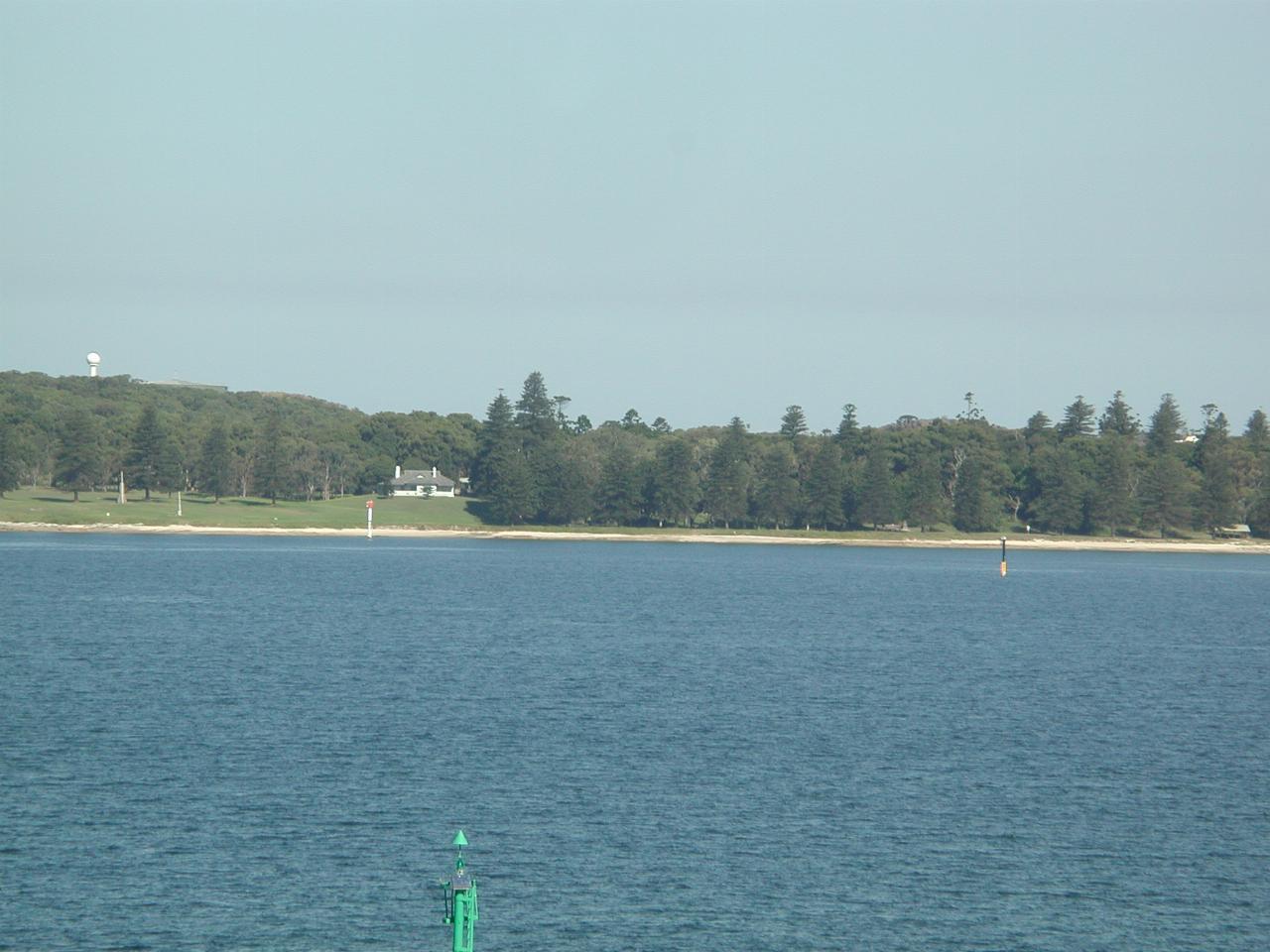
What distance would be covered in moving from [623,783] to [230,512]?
456 feet

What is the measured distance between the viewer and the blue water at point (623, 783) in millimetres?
23703

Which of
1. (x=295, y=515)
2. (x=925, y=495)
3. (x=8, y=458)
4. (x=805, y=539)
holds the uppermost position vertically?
(x=8, y=458)

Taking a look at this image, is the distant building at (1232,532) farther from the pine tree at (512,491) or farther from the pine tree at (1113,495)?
the pine tree at (512,491)

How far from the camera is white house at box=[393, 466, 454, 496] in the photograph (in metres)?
189

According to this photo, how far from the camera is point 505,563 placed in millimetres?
123438

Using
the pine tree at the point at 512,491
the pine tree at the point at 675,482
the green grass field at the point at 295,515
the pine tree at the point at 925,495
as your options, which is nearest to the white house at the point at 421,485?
the green grass field at the point at 295,515

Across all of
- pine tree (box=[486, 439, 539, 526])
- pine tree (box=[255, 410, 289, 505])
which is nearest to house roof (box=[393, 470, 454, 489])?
→ pine tree (box=[486, 439, 539, 526])

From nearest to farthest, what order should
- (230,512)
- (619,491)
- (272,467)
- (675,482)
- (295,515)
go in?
(230,512)
(295,515)
(272,467)
(675,482)
(619,491)

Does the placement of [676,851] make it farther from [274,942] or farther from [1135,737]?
[1135,737]

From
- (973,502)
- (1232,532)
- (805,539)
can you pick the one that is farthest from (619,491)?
(1232,532)

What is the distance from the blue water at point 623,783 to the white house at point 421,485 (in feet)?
387

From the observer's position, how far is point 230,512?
537 feet

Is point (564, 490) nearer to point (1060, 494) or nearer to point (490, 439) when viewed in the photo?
point (490, 439)

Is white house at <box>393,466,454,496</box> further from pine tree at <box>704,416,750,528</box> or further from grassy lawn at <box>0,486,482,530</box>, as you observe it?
pine tree at <box>704,416,750,528</box>
